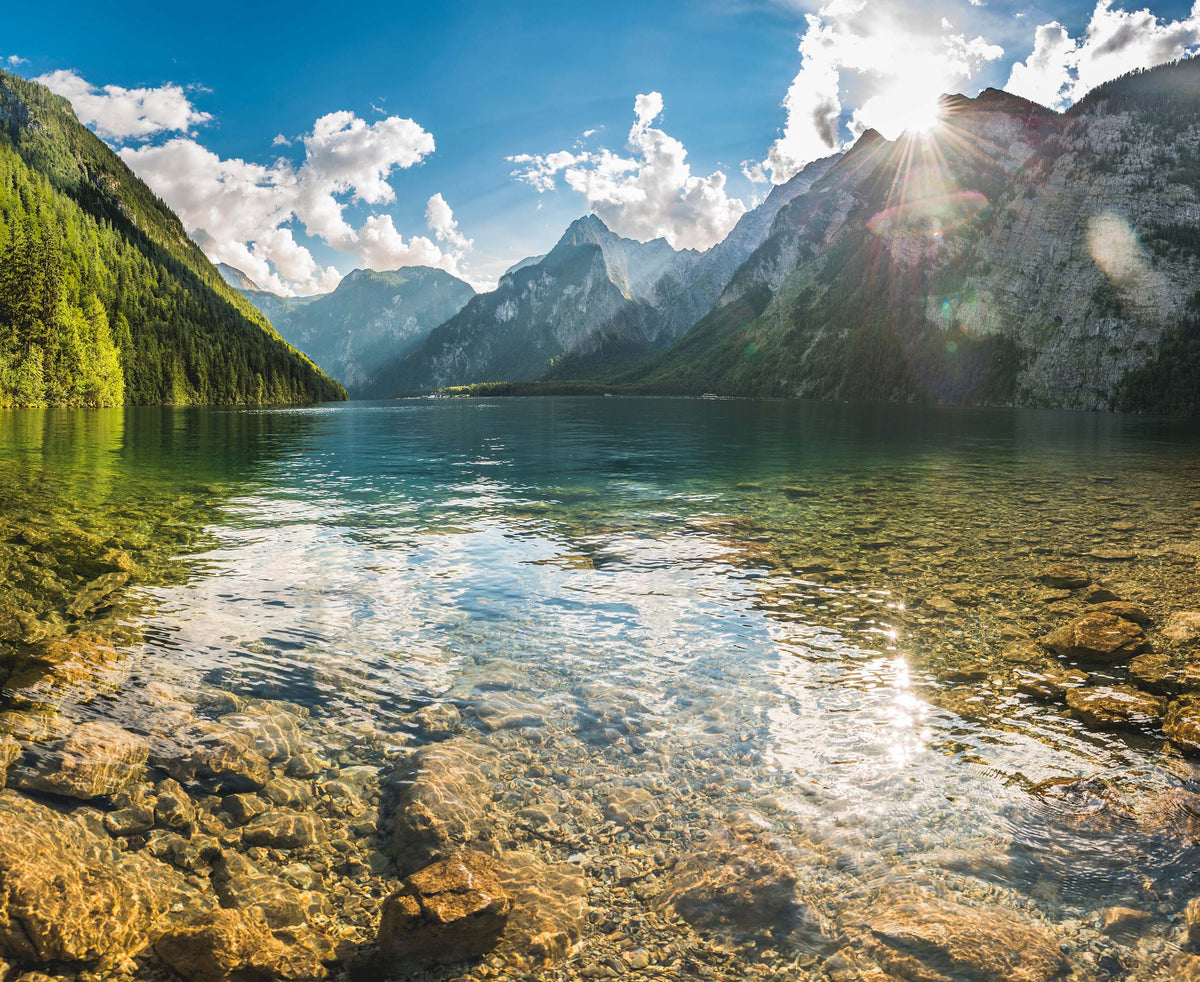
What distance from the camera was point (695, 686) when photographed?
13008 mm

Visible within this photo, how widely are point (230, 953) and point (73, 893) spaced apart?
178 centimetres

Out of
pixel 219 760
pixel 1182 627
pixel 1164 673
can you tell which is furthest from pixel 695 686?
pixel 1182 627

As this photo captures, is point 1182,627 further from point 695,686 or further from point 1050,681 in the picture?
point 695,686

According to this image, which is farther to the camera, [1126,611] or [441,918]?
[1126,611]

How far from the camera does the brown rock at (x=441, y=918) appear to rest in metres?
6.39

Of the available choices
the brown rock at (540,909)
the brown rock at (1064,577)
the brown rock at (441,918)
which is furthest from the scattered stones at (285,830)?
the brown rock at (1064,577)

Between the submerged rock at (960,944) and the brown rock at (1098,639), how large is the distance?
896 cm

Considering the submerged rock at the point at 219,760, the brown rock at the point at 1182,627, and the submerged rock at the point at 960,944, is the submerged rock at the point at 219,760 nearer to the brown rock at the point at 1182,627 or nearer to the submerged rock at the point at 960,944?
the submerged rock at the point at 960,944

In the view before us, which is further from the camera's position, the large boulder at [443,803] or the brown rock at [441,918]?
the large boulder at [443,803]

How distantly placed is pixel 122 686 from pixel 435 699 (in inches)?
216

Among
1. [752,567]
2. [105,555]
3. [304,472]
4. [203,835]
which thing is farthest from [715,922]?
[304,472]

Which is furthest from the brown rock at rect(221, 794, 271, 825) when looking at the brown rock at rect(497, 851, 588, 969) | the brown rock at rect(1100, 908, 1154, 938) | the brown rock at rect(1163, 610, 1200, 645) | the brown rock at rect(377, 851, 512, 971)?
the brown rock at rect(1163, 610, 1200, 645)

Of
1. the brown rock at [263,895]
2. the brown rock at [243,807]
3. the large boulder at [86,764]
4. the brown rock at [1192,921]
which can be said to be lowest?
the brown rock at [1192,921]

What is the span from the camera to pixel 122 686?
11.8 meters
